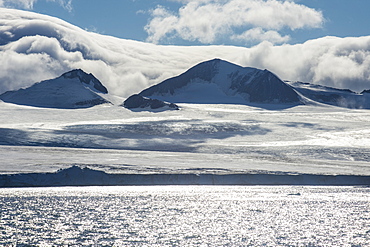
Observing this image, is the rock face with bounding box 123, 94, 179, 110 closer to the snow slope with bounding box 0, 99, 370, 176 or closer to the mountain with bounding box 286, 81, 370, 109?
the snow slope with bounding box 0, 99, 370, 176

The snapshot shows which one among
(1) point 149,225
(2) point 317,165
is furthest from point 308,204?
(2) point 317,165

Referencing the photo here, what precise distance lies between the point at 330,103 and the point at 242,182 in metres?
121

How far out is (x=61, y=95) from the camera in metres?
150

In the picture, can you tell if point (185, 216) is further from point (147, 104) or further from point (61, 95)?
point (61, 95)

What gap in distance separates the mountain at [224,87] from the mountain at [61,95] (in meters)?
25.3

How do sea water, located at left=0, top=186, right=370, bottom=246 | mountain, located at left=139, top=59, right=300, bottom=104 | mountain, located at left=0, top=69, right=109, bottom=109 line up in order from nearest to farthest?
sea water, located at left=0, top=186, right=370, bottom=246 → mountain, located at left=0, top=69, right=109, bottom=109 → mountain, located at left=139, top=59, right=300, bottom=104

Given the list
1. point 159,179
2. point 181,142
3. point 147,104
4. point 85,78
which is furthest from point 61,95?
point 159,179

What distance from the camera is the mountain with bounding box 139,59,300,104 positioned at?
543 ft

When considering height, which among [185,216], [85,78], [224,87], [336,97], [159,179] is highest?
[85,78]

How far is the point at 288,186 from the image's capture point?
1981 inches

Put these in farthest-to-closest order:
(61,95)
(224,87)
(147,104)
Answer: (224,87), (61,95), (147,104)

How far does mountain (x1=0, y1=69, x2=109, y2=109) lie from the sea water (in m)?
98.8

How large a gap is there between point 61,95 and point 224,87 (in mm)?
50486

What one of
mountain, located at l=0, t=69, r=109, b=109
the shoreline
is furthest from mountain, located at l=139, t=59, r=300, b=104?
the shoreline
